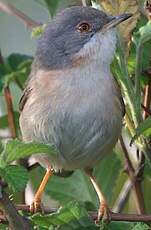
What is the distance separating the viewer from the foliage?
88.4 inches

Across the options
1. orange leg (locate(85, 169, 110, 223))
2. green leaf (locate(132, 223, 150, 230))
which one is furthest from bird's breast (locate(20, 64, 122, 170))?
green leaf (locate(132, 223, 150, 230))

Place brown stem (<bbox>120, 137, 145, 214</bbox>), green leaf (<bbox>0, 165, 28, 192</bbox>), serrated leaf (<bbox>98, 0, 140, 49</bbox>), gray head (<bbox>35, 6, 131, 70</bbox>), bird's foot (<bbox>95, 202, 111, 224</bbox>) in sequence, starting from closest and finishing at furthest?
green leaf (<bbox>0, 165, 28, 192</bbox>) → bird's foot (<bbox>95, 202, 111, 224</bbox>) → serrated leaf (<bbox>98, 0, 140, 49</bbox>) → brown stem (<bbox>120, 137, 145, 214</bbox>) → gray head (<bbox>35, 6, 131, 70</bbox>)

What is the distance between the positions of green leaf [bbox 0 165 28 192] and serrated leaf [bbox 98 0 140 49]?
0.93 metres

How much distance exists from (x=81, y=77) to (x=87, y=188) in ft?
2.29

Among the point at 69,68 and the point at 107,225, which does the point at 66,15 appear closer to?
the point at 69,68

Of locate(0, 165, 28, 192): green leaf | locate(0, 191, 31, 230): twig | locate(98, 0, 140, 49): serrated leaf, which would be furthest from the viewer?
locate(98, 0, 140, 49): serrated leaf

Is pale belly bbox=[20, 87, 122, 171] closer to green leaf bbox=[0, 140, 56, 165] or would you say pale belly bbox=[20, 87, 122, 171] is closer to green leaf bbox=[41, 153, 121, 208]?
green leaf bbox=[41, 153, 121, 208]

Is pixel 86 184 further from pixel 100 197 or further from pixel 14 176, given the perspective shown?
pixel 14 176

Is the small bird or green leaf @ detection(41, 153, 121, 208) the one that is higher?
the small bird

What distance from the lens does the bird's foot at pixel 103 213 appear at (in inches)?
106

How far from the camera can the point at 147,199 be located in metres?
3.59

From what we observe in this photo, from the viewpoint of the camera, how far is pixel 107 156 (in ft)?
12.0

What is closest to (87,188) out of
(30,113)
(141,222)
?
(30,113)

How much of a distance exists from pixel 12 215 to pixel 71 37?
169 centimetres
